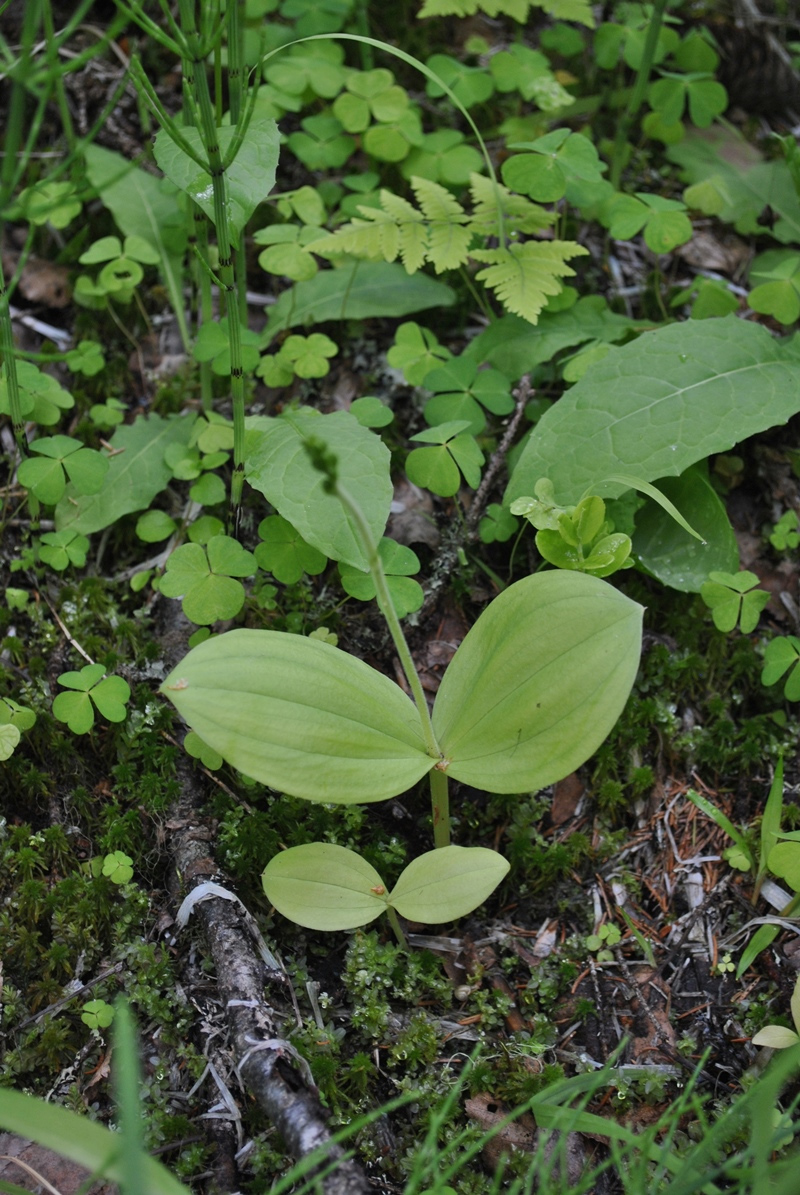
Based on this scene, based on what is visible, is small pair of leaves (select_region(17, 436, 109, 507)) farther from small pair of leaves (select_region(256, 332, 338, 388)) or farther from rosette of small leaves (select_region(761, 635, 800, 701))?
rosette of small leaves (select_region(761, 635, 800, 701))

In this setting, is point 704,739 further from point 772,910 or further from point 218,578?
point 218,578

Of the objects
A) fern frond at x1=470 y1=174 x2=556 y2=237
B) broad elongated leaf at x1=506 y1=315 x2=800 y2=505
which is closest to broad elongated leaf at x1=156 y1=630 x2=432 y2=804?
broad elongated leaf at x1=506 y1=315 x2=800 y2=505

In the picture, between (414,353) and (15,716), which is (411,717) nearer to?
(15,716)

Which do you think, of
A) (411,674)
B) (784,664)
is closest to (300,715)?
(411,674)

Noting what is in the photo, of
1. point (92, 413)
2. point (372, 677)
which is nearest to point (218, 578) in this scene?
point (372, 677)

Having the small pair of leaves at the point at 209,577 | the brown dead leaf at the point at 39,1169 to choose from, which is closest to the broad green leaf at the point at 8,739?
the small pair of leaves at the point at 209,577

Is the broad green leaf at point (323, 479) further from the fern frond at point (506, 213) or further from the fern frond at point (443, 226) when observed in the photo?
the fern frond at point (506, 213)

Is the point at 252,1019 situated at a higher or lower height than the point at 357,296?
lower
